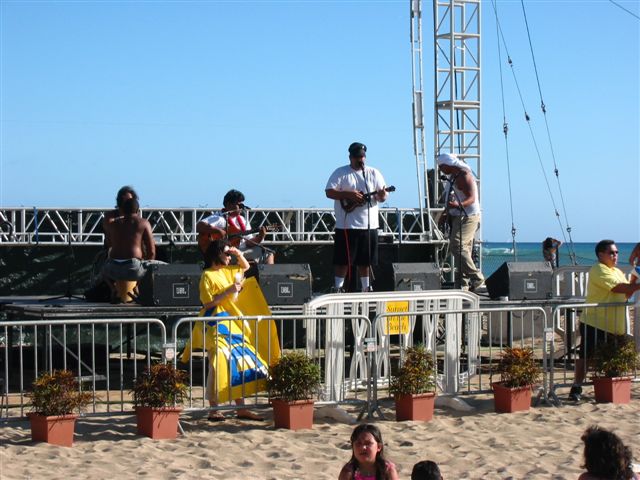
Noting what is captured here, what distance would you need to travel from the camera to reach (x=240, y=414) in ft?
30.7

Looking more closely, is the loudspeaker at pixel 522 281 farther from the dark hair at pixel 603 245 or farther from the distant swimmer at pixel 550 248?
the distant swimmer at pixel 550 248

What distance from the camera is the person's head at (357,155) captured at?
1159 cm

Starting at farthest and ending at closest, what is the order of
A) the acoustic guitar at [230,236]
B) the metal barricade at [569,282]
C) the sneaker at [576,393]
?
the metal barricade at [569,282] → the acoustic guitar at [230,236] → the sneaker at [576,393]

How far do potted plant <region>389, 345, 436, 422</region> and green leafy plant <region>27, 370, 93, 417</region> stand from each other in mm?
2626

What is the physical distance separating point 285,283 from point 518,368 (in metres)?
2.99

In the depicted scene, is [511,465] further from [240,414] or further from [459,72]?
[459,72]

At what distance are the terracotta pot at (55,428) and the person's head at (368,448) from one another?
303 centimetres

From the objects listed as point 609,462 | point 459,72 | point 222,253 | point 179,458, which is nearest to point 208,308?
point 222,253

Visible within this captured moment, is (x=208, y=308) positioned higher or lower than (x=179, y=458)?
higher

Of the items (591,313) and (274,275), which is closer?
(591,313)

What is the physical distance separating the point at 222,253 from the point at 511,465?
3.03 meters

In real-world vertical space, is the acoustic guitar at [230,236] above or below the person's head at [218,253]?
above

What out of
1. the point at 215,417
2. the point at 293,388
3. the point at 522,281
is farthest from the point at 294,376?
the point at 522,281

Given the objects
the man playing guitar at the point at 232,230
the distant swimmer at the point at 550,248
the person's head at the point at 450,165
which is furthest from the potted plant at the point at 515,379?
the distant swimmer at the point at 550,248
